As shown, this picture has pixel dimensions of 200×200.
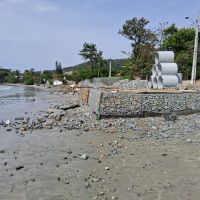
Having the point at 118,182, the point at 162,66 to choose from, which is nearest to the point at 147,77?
the point at 162,66

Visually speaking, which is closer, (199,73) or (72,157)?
(72,157)

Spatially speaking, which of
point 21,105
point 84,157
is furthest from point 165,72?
point 84,157

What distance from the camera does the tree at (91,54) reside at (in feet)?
358

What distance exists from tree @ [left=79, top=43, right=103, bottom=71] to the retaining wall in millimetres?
83714

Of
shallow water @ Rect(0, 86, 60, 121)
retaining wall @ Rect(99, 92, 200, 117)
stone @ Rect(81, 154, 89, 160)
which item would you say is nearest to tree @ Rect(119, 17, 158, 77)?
shallow water @ Rect(0, 86, 60, 121)

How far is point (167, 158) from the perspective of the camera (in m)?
14.8

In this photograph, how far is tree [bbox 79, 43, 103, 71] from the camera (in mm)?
109188

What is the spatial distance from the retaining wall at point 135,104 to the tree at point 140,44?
30.5m

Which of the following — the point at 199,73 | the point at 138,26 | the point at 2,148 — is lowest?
the point at 2,148

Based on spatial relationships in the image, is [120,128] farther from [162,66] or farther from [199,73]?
[199,73]

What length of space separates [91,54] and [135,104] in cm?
8531

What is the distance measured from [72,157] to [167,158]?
11.6 ft

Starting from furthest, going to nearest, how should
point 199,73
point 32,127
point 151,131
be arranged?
point 199,73, point 32,127, point 151,131

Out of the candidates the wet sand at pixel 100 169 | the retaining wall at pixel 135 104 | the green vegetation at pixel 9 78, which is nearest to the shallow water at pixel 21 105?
the retaining wall at pixel 135 104
